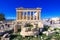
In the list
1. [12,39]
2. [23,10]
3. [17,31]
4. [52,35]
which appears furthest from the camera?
[23,10]

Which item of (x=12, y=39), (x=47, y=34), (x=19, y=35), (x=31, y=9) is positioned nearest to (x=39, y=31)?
(x=47, y=34)

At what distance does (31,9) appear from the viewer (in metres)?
56.2

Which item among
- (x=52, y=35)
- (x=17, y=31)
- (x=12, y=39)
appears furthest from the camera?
(x=17, y=31)

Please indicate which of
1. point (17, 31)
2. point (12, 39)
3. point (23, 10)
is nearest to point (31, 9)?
point (23, 10)

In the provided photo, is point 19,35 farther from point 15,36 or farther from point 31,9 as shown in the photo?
point 31,9

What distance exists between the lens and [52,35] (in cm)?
2852

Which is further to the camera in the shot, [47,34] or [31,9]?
[31,9]

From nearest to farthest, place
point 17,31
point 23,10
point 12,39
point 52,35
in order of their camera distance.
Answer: point 12,39
point 52,35
point 17,31
point 23,10

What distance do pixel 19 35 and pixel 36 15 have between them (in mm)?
29188

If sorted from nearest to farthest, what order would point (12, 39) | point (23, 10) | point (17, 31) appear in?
point (12, 39) → point (17, 31) → point (23, 10)

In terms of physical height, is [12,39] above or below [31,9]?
below

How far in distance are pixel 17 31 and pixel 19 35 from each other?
106 inches

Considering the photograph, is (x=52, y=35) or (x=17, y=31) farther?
(x=17, y=31)

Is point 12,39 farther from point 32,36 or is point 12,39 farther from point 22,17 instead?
point 22,17
